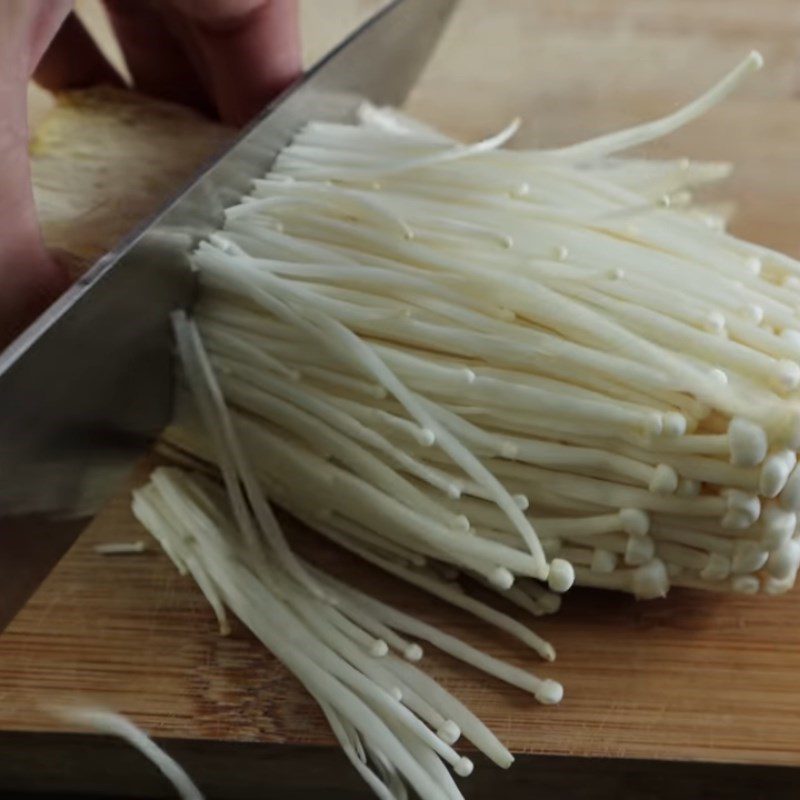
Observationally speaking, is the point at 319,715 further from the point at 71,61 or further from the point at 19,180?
the point at 71,61

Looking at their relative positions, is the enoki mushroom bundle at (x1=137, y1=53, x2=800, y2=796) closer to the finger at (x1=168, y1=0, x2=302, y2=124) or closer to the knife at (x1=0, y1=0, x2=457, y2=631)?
the knife at (x1=0, y1=0, x2=457, y2=631)

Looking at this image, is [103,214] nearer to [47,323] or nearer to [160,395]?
[160,395]

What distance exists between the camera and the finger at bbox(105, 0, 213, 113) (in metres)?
1.38

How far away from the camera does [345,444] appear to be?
1.00 metres

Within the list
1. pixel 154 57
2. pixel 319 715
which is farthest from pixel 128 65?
pixel 319 715

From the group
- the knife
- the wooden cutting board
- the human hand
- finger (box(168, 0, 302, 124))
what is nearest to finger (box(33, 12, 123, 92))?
the human hand

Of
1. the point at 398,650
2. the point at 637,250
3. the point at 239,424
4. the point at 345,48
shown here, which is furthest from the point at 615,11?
the point at 398,650

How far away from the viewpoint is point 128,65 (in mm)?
1438

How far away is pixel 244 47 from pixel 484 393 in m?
0.50

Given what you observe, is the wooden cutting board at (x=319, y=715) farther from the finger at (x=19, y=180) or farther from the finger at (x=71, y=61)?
the finger at (x=71, y=61)

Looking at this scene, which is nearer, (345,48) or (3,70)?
(3,70)

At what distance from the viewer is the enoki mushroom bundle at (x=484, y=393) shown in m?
0.90

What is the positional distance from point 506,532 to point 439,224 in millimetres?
286

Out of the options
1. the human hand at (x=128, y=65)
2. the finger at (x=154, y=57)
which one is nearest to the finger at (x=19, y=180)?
the human hand at (x=128, y=65)
